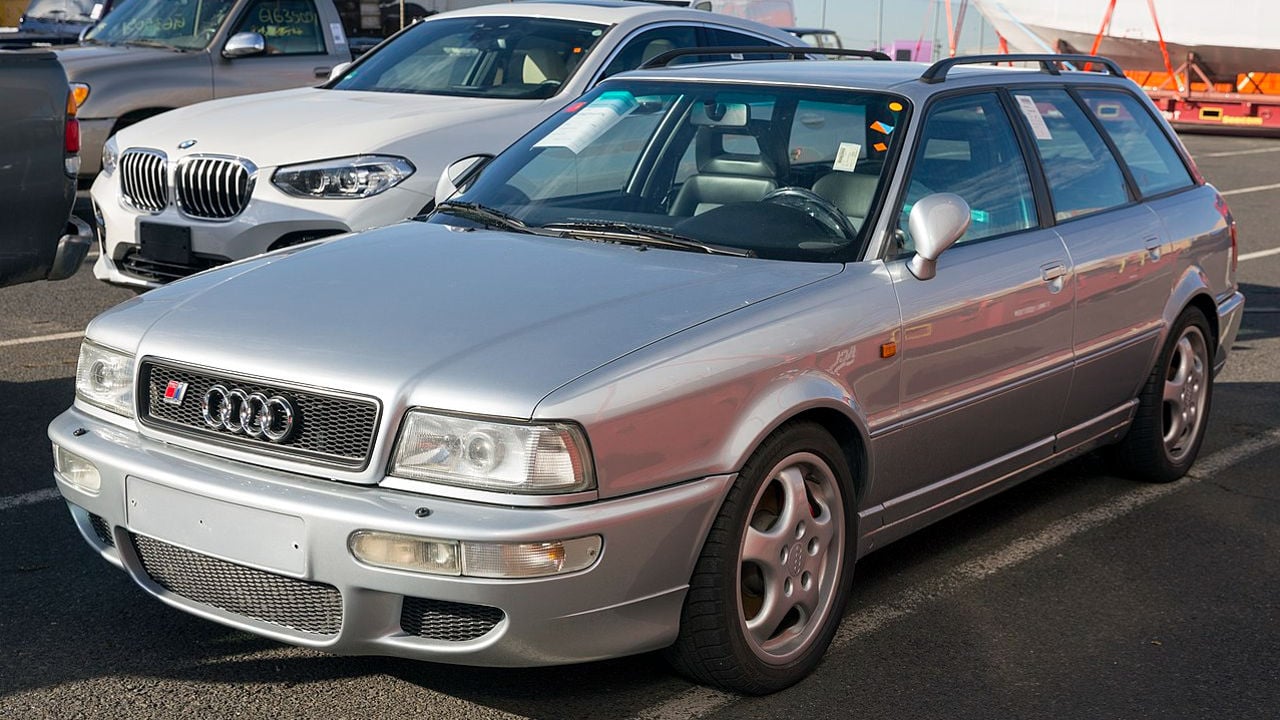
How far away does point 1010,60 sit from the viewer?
5223 mm

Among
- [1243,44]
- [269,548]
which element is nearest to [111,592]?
[269,548]

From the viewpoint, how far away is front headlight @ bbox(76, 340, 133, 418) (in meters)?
3.70

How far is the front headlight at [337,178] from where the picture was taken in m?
7.03

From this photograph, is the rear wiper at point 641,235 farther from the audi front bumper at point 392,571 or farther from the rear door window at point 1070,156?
the rear door window at point 1070,156

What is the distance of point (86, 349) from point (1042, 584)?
9.37 ft

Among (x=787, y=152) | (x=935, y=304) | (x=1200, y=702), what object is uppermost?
(x=787, y=152)

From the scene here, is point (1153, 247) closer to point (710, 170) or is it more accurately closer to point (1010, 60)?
point (1010, 60)

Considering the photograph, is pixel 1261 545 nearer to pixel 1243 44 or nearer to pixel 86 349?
pixel 86 349

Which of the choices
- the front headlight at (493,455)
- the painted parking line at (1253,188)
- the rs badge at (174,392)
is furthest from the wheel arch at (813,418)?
the painted parking line at (1253,188)

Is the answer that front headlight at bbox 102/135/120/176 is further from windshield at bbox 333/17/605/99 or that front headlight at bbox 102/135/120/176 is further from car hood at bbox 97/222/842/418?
car hood at bbox 97/222/842/418

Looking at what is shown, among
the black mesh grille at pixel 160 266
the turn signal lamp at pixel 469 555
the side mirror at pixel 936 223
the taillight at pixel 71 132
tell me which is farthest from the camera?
the black mesh grille at pixel 160 266

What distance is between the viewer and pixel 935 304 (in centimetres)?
422

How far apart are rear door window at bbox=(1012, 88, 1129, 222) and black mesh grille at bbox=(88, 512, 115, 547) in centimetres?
310

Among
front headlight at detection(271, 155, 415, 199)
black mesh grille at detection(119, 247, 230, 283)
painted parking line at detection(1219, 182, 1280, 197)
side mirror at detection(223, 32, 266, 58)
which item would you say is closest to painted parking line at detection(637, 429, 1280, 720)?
front headlight at detection(271, 155, 415, 199)
